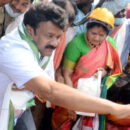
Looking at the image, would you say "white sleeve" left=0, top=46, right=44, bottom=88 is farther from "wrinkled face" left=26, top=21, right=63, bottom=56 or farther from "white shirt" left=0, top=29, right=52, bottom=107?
"wrinkled face" left=26, top=21, right=63, bottom=56

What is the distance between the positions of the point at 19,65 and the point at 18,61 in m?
0.02

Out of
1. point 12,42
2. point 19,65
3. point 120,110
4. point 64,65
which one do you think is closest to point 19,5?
point 64,65

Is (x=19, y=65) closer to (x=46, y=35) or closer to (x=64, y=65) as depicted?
(x=46, y=35)

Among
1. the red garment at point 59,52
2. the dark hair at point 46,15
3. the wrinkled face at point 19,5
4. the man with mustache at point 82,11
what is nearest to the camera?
the dark hair at point 46,15

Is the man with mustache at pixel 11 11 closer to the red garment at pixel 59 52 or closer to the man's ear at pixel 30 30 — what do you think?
the red garment at pixel 59 52

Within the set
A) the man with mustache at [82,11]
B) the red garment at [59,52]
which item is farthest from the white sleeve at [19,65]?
the man with mustache at [82,11]

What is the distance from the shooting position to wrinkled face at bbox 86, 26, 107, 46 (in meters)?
2.49

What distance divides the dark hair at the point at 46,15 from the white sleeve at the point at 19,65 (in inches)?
8.8

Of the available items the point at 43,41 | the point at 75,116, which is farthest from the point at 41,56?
the point at 75,116

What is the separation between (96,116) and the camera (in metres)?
2.50

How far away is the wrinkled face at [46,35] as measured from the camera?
1636mm

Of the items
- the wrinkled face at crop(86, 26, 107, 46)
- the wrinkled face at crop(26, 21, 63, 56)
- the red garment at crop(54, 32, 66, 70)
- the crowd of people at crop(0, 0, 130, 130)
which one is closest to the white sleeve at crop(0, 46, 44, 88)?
the crowd of people at crop(0, 0, 130, 130)

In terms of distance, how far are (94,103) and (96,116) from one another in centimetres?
110

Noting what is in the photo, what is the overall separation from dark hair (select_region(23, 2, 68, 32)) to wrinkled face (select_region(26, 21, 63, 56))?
0.02 meters
